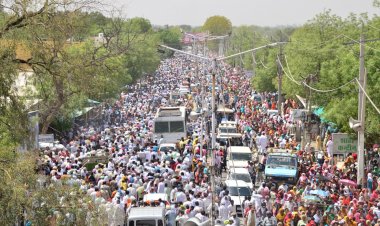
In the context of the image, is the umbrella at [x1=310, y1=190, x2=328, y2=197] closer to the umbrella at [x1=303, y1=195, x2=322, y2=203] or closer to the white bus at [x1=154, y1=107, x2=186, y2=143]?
the umbrella at [x1=303, y1=195, x2=322, y2=203]

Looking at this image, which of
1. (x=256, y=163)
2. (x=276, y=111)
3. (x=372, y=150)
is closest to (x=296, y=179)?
(x=256, y=163)

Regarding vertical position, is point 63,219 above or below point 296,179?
above

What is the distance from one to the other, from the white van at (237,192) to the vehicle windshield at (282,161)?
3.88 meters

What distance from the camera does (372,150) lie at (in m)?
34.8

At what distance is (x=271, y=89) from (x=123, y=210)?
4857cm

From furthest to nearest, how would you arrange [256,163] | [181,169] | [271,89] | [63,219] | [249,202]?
[271,89] < [256,163] < [181,169] < [249,202] < [63,219]

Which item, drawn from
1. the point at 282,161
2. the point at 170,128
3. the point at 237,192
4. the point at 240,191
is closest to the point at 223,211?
the point at 237,192

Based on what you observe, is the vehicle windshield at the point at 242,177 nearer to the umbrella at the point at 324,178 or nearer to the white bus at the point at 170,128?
the umbrella at the point at 324,178

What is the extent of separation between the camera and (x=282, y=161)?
3077cm

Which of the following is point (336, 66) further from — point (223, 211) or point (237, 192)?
point (223, 211)

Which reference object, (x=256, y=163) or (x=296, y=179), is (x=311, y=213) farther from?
(x=256, y=163)

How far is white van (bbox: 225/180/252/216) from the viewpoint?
2516cm

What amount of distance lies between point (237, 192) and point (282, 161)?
207 inches

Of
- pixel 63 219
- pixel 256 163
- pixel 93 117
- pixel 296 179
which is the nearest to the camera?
pixel 63 219
